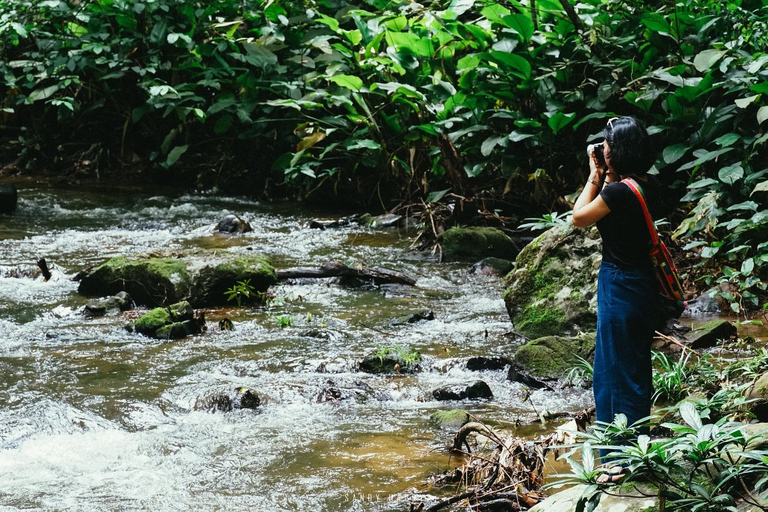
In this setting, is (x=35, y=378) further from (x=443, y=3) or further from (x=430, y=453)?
(x=443, y=3)

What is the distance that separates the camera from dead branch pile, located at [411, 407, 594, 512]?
9.74 feet

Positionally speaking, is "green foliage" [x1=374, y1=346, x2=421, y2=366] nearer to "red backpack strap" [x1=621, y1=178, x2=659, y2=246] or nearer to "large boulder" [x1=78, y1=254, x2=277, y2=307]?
"large boulder" [x1=78, y1=254, x2=277, y2=307]

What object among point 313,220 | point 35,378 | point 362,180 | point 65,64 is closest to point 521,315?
point 35,378

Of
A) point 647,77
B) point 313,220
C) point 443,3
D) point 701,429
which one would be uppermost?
point 443,3

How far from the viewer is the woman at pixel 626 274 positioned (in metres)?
2.85

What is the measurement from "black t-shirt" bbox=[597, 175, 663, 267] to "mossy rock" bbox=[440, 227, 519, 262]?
199 inches

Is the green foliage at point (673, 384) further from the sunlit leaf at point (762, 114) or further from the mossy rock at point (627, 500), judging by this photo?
the sunlit leaf at point (762, 114)

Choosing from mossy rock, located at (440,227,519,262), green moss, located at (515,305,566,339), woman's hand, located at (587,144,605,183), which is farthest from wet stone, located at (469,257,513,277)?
woman's hand, located at (587,144,605,183)

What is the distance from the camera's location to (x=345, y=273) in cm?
723

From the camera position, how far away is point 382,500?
10.6 ft

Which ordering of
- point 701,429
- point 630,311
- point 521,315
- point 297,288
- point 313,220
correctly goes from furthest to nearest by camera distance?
1. point 313,220
2. point 297,288
3. point 521,315
4. point 630,311
5. point 701,429

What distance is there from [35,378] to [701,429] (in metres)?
3.87

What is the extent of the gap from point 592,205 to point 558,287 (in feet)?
8.97

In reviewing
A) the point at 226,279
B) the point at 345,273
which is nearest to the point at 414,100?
the point at 345,273
